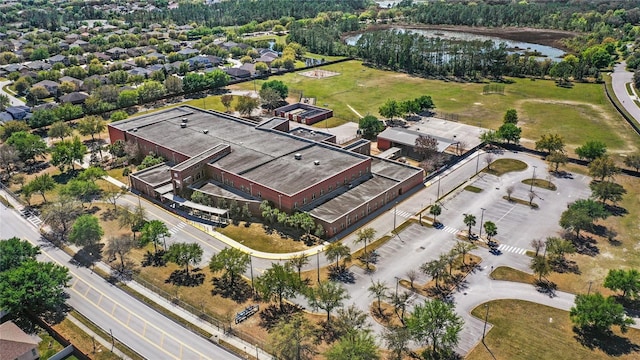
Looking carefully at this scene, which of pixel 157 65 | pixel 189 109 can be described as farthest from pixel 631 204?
pixel 157 65

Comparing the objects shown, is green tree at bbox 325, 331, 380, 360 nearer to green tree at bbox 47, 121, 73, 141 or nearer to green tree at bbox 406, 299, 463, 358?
green tree at bbox 406, 299, 463, 358

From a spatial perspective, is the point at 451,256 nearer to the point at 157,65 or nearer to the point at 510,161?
the point at 510,161

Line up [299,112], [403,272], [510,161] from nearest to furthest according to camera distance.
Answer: [403,272]
[510,161]
[299,112]

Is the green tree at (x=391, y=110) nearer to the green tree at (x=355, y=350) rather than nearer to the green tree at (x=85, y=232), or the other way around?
the green tree at (x=85, y=232)

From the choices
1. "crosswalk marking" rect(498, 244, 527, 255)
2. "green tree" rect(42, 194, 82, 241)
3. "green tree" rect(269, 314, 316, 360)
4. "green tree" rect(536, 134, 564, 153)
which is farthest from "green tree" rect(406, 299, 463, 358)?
"green tree" rect(536, 134, 564, 153)

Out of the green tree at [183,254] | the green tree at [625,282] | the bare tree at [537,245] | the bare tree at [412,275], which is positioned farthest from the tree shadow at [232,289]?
the green tree at [625,282]

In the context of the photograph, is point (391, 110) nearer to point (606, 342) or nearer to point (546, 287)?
point (546, 287)
